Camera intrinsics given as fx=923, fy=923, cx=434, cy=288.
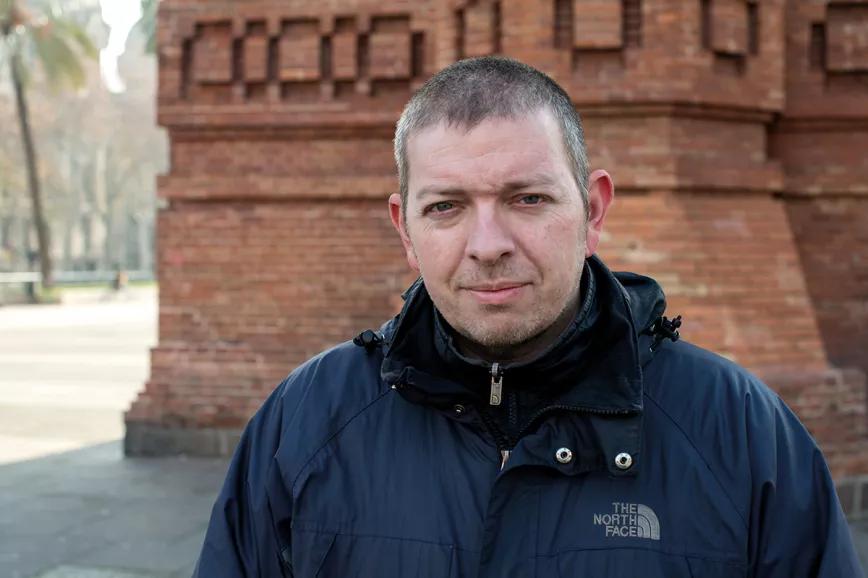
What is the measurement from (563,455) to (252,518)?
652mm

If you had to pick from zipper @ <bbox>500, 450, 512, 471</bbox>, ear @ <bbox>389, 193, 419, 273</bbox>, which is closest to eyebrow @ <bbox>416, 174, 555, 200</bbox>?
ear @ <bbox>389, 193, 419, 273</bbox>

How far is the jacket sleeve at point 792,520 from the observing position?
1.62 m

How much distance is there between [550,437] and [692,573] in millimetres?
333

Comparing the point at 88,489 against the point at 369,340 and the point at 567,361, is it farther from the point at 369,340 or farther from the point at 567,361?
the point at 567,361

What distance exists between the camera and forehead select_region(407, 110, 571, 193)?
1.67m

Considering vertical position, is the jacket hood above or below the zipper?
above

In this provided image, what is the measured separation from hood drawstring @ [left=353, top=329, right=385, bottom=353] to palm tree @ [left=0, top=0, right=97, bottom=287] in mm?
30623

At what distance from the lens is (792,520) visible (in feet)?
5.33

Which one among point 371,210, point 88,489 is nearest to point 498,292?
point 88,489

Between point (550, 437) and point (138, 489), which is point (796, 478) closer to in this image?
point (550, 437)

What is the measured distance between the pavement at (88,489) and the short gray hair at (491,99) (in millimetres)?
3808

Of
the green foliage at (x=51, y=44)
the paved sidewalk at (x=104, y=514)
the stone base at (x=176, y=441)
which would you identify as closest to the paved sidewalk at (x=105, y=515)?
the paved sidewalk at (x=104, y=514)

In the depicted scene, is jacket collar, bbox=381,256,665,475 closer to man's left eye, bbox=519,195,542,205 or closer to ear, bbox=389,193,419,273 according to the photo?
ear, bbox=389,193,419,273

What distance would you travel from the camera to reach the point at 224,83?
26.3ft
